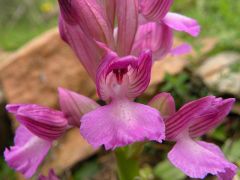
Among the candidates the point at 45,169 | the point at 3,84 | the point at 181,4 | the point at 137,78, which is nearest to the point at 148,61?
the point at 137,78

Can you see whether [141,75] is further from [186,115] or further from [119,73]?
[186,115]

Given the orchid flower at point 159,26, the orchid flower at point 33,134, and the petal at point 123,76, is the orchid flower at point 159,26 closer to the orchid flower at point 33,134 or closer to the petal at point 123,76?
the petal at point 123,76

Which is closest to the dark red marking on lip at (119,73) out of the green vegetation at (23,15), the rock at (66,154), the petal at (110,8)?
the petal at (110,8)

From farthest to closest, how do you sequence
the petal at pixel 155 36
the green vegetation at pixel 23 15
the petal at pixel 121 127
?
the green vegetation at pixel 23 15 < the petal at pixel 155 36 < the petal at pixel 121 127

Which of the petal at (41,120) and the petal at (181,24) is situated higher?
the petal at (181,24)

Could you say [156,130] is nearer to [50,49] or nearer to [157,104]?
[157,104]

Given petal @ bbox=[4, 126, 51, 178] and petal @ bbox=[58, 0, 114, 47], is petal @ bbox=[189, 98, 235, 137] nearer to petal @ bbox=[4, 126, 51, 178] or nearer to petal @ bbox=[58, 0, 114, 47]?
petal @ bbox=[58, 0, 114, 47]
